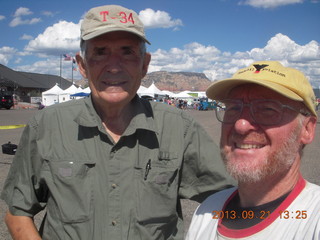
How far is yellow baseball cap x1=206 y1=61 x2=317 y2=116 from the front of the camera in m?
1.62

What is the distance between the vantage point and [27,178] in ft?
7.46

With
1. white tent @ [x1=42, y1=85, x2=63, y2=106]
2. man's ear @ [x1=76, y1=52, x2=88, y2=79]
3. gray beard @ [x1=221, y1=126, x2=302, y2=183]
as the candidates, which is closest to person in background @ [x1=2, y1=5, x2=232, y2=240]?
man's ear @ [x1=76, y1=52, x2=88, y2=79]

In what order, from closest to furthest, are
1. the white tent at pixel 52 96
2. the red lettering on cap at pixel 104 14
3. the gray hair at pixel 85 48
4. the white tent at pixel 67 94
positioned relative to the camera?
the red lettering on cap at pixel 104 14 < the gray hair at pixel 85 48 < the white tent at pixel 67 94 < the white tent at pixel 52 96

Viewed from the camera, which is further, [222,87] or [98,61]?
[98,61]

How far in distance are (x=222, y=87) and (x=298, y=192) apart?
70 centimetres

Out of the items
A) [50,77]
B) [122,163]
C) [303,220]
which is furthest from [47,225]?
[50,77]

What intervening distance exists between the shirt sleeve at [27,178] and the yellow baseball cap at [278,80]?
1322mm

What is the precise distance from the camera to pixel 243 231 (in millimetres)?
1606

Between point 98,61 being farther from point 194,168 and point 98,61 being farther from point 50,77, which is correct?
point 50,77

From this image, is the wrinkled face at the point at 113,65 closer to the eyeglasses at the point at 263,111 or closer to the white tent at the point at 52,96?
the eyeglasses at the point at 263,111

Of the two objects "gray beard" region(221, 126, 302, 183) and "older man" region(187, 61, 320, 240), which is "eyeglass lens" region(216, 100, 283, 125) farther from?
"gray beard" region(221, 126, 302, 183)
